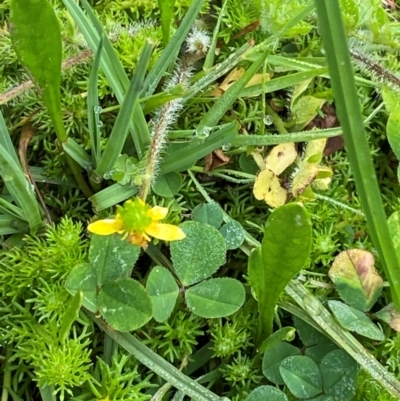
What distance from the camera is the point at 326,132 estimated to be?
39.8 inches

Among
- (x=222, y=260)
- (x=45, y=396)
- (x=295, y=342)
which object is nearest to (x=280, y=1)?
(x=222, y=260)

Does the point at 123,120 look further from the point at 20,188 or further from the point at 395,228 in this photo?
the point at 395,228

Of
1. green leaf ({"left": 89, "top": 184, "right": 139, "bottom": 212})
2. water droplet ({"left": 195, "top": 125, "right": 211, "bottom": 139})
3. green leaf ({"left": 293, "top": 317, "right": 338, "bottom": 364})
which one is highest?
water droplet ({"left": 195, "top": 125, "right": 211, "bottom": 139})

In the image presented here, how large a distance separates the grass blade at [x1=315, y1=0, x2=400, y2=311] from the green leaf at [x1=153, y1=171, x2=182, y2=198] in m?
0.33

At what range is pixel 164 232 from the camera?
83 cm

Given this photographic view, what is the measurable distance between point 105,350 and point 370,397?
42 cm

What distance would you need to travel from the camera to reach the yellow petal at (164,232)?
83cm

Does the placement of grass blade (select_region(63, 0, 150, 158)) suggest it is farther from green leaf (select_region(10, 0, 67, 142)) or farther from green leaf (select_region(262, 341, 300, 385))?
green leaf (select_region(262, 341, 300, 385))

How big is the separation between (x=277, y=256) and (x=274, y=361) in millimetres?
198

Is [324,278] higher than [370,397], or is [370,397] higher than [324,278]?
[324,278]

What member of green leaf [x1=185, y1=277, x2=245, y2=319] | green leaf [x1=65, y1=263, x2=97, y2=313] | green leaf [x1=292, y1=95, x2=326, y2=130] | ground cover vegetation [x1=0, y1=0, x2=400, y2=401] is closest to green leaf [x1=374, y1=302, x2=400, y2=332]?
ground cover vegetation [x1=0, y1=0, x2=400, y2=401]

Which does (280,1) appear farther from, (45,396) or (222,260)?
(45,396)

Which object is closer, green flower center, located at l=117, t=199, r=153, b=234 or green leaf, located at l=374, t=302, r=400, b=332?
green flower center, located at l=117, t=199, r=153, b=234

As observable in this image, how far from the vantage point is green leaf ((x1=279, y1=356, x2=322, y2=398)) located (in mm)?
954
